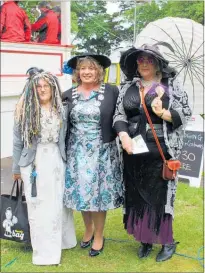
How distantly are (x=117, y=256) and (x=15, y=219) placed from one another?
3.12 ft

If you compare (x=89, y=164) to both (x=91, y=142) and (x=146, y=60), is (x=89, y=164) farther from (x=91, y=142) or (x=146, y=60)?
(x=146, y=60)

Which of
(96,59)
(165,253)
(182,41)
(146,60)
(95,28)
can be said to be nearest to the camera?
(146,60)

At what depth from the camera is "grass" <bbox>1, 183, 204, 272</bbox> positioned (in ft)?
10.9

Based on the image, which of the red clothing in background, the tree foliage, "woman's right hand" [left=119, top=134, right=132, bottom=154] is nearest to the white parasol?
"woman's right hand" [left=119, top=134, right=132, bottom=154]

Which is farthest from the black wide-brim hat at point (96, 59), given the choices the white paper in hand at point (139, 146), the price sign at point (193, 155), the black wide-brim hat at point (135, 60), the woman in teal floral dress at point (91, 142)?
the price sign at point (193, 155)

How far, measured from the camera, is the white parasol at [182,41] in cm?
535

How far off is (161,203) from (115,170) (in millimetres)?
456

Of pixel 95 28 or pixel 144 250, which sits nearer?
pixel 144 250

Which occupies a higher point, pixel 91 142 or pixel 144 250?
pixel 91 142

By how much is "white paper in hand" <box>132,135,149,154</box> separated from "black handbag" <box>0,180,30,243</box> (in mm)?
1071

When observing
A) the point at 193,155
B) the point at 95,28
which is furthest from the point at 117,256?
the point at 95,28

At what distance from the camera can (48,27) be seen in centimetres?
843

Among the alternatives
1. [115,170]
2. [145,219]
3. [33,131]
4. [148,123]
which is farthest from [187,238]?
[33,131]

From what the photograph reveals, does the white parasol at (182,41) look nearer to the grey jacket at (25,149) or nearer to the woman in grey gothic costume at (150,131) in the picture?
the woman in grey gothic costume at (150,131)
